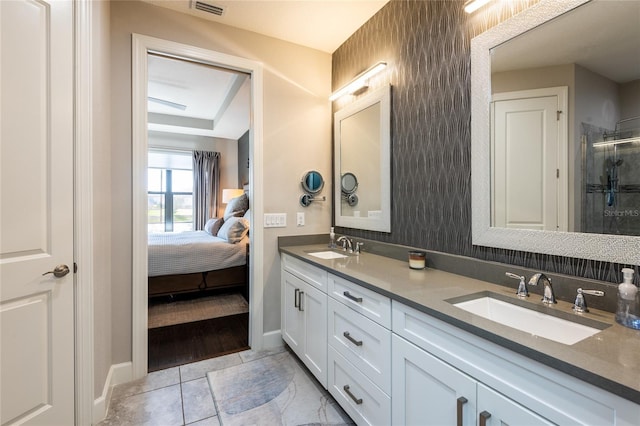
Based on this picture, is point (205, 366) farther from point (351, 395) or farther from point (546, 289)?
point (546, 289)

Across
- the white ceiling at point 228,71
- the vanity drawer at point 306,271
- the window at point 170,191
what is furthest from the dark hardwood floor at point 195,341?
the window at point 170,191

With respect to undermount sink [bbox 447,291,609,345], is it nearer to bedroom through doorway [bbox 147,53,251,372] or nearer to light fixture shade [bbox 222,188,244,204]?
bedroom through doorway [bbox 147,53,251,372]

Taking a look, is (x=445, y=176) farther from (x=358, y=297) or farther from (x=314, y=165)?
(x=314, y=165)

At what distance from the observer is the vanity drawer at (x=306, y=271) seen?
178 cm

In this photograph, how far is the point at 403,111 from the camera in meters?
1.93

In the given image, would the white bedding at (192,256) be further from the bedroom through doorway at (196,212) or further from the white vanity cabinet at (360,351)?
the white vanity cabinet at (360,351)

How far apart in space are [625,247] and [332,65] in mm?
2474

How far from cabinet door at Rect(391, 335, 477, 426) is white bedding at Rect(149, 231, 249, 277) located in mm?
2877

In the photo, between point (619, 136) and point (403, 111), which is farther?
point (403, 111)

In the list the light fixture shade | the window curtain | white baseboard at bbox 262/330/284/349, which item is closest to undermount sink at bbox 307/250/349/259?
white baseboard at bbox 262/330/284/349

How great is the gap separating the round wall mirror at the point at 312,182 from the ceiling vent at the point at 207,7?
1.37 metres

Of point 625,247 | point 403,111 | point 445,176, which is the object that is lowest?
point 625,247

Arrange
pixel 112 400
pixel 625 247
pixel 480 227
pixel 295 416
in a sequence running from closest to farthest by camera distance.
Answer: pixel 625 247 → pixel 480 227 → pixel 295 416 → pixel 112 400

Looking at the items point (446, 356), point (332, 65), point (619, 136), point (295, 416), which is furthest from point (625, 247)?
point (332, 65)
